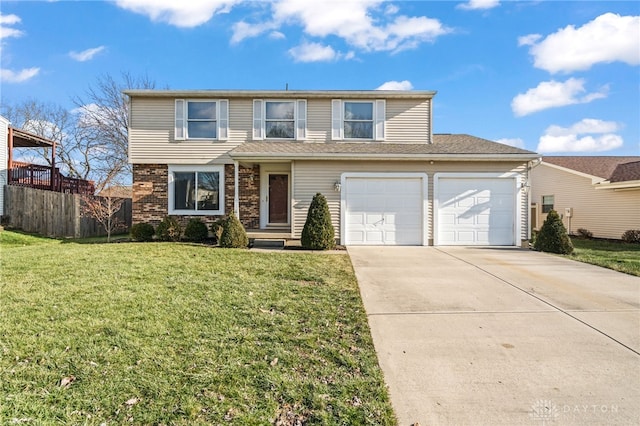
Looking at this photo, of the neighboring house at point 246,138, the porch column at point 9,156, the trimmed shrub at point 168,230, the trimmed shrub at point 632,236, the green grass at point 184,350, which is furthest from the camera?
the porch column at point 9,156

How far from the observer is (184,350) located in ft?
11.2

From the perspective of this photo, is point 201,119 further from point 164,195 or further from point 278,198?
point 278,198

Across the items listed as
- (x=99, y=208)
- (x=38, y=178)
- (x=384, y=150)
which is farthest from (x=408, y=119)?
(x=38, y=178)

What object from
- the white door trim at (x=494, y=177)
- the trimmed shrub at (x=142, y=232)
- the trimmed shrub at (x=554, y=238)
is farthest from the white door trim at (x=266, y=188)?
the trimmed shrub at (x=554, y=238)

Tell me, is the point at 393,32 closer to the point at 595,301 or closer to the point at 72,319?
the point at 595,301

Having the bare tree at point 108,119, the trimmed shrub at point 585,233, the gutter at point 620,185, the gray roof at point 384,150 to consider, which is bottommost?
the trimmed shrub at point 585,233

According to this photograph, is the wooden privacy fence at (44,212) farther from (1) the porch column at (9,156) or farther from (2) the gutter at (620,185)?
(2) the gutter at (620,185)

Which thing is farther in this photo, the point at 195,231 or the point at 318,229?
the point at 195,231

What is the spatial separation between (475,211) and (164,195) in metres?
11.2

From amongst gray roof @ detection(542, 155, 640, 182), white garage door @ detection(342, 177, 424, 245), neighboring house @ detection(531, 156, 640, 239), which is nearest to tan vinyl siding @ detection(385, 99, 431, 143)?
white garage door @ detection(342, 177, 424, 245)

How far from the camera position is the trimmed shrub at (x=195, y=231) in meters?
11.3

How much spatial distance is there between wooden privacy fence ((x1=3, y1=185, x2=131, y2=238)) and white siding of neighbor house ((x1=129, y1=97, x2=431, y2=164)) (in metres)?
3.86

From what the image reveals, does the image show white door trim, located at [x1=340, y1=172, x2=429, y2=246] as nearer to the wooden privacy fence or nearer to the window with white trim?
the window with white trim

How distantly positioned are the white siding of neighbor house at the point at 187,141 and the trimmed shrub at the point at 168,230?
238cm
